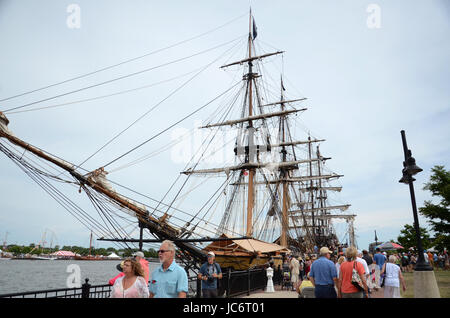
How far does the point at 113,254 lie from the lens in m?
130

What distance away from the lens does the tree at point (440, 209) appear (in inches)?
696

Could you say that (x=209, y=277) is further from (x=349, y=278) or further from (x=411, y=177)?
(x=411, y=177)

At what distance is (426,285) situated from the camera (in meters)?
7.79

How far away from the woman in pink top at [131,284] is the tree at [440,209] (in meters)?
19.0

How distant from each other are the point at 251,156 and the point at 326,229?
43897 millimetres

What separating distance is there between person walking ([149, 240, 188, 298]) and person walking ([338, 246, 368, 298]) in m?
3.57

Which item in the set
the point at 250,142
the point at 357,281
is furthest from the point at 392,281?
the point at 250,142

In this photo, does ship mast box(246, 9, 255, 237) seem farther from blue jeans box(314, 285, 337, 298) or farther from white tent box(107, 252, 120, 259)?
white tent box(107, 252, 120, 259)

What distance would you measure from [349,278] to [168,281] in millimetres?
3879

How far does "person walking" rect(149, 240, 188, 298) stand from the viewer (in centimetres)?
412

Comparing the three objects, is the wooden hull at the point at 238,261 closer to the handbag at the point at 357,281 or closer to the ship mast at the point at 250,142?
the ship mast at the point at 250,142

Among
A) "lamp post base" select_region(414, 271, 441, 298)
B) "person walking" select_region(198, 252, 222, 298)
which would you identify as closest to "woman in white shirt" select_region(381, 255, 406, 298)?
"lamp post base" select_region(414, 271, 441, 298)
